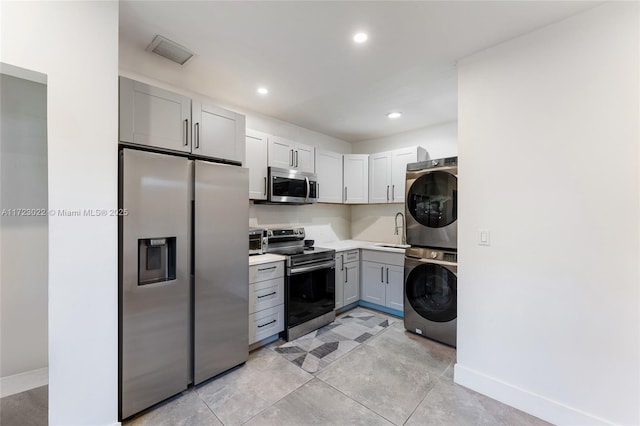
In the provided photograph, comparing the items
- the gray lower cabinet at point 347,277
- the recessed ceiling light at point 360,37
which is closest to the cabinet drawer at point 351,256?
the gray lower cabinet at point 347,277

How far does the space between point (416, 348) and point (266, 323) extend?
5.24 ft

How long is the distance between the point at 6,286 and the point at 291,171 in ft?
8.70

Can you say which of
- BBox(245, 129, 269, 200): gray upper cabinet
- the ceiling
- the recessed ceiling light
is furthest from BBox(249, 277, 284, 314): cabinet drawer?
the recessed ceiling light

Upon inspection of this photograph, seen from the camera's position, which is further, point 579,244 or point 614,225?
point 579,244

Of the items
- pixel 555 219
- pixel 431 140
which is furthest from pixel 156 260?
pixel 431 140

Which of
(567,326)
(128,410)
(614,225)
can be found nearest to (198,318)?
(128,410)

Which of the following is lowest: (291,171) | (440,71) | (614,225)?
(614,225)

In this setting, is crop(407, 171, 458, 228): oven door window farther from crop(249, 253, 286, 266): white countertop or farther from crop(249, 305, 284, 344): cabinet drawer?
crop(249, 305, 284, 344): cabinet drawer

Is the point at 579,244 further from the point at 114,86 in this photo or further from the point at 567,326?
the point at 114,86

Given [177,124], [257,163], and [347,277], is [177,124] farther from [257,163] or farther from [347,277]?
[347,277]

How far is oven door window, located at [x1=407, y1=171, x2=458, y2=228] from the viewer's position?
2662 millimetres

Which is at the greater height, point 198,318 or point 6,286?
point 6,286

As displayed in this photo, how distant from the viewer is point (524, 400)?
1.79 m

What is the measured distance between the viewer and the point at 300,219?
3.85m
